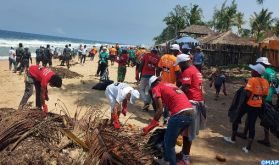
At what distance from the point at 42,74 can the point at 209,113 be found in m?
5.65

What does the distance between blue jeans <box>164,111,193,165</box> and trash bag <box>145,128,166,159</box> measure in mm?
529

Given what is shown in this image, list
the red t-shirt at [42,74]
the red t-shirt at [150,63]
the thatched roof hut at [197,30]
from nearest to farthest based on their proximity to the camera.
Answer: the red t-shirt at [42,74]
the red t-shirt at [150,63]
the thatched roof hut at [197,30]

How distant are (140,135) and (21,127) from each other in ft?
6.59

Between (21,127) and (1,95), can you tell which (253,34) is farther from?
(21,127)

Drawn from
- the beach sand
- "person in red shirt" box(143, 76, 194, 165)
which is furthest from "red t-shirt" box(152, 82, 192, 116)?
the beach sand

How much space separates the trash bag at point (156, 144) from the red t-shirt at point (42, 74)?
2.63m

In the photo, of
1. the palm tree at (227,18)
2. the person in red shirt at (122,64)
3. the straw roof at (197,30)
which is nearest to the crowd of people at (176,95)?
the person in red shirt at (122,64)

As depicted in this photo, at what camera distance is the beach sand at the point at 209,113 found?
25.1ft

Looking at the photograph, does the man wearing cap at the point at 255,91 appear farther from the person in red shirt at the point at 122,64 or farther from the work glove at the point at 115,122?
the person in red shirt at the point at 122,64

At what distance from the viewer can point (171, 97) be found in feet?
19.3

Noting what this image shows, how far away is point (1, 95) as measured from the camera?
41.8ft

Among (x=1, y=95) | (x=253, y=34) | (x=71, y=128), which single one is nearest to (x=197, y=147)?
(x=71, y=128)

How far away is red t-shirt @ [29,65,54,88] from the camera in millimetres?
7733

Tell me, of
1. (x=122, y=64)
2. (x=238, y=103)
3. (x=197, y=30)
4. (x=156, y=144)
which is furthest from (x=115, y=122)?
(x=197, y=30)
